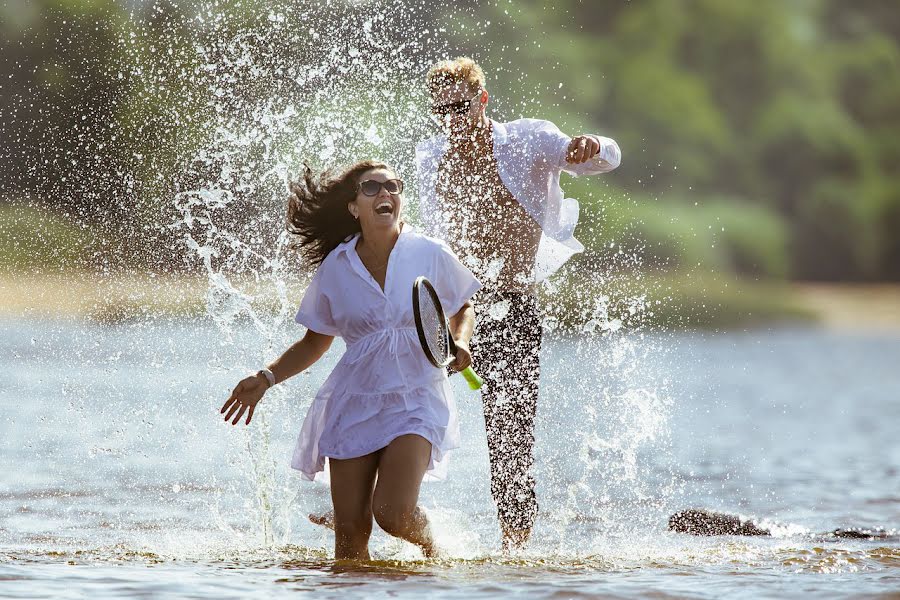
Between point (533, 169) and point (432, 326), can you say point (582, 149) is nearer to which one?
point (533, 169)

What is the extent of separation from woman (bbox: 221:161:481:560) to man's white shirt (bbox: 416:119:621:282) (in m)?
0.49

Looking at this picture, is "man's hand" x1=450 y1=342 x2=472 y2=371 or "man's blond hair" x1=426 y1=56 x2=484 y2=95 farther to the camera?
"man's blond hair" x1=426 y1=56 x2=484 y2=95

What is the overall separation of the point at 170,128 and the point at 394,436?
21712 mm

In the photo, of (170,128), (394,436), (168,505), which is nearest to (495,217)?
(394,436)

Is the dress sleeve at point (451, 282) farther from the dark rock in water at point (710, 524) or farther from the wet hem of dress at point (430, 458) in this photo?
the dark rock in water at point (710, 524)

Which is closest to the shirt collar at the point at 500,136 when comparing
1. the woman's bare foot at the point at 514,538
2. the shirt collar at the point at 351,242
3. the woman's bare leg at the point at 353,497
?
the shirt collar at the point at 351,242

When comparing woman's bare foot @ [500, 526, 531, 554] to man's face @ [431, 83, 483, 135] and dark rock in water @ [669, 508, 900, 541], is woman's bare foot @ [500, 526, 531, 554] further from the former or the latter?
man's face @ [431, 83, 483, 135]

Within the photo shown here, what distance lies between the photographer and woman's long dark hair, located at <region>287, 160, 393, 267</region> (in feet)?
20.0

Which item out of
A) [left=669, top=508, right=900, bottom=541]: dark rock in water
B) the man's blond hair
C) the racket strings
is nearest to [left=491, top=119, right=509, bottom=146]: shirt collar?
the man's blond hair

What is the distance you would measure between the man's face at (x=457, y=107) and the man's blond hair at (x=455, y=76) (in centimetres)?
1

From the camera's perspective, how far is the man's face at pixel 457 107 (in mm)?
6414

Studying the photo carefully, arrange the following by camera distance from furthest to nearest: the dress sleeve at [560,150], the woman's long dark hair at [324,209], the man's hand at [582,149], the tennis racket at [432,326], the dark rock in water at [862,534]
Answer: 1. the dark rock in water at [862,534]
2. the dress sleeve at [560,150]
3. the man's hand at [582,149]
4. the woman's long dark hair at [324,209]
5. the tennis racket at [432,326]

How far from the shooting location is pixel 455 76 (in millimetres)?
6402

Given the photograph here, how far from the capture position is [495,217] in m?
6.57
